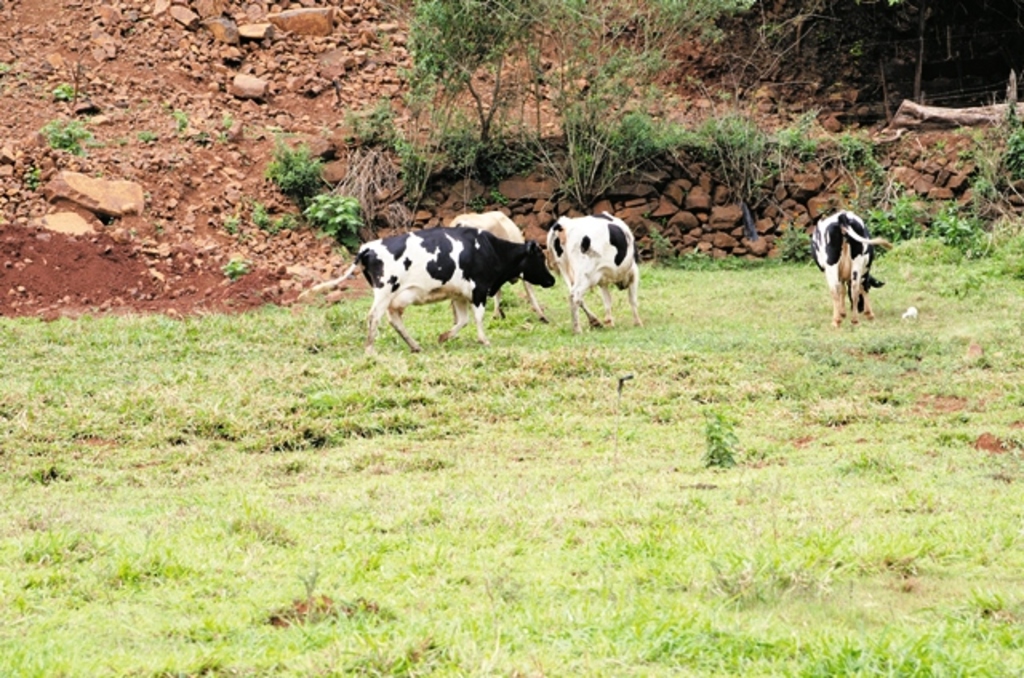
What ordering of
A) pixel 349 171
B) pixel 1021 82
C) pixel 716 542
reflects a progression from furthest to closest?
pixel 1021 82
pixel 349 171
pixel 716 542

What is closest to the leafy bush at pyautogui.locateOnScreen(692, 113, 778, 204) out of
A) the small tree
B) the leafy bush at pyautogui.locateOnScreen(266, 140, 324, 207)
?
the small tree

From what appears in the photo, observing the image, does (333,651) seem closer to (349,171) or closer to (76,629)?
(76,629)

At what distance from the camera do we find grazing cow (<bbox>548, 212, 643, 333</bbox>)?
53.6 feet

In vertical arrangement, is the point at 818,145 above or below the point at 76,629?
above

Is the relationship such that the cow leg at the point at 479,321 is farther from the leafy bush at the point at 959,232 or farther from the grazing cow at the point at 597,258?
the leafy bush at the point at 959,232

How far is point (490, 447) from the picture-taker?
10.5m

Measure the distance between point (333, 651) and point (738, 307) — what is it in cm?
1339

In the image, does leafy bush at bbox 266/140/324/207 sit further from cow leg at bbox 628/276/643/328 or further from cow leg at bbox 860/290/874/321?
cow leg at bbox 860/290/874/321

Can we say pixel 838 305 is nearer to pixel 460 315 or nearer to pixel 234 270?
pixel 460 315

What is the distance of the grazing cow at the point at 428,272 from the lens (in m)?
14.8

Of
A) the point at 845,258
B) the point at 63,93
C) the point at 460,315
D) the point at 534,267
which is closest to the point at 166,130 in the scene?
the point at 63,93

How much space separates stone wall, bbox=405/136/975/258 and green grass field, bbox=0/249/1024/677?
7382 mm

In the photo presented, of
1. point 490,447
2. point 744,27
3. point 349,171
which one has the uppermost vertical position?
point 744,27

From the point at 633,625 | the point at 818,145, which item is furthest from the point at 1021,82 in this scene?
the point at 633,625
